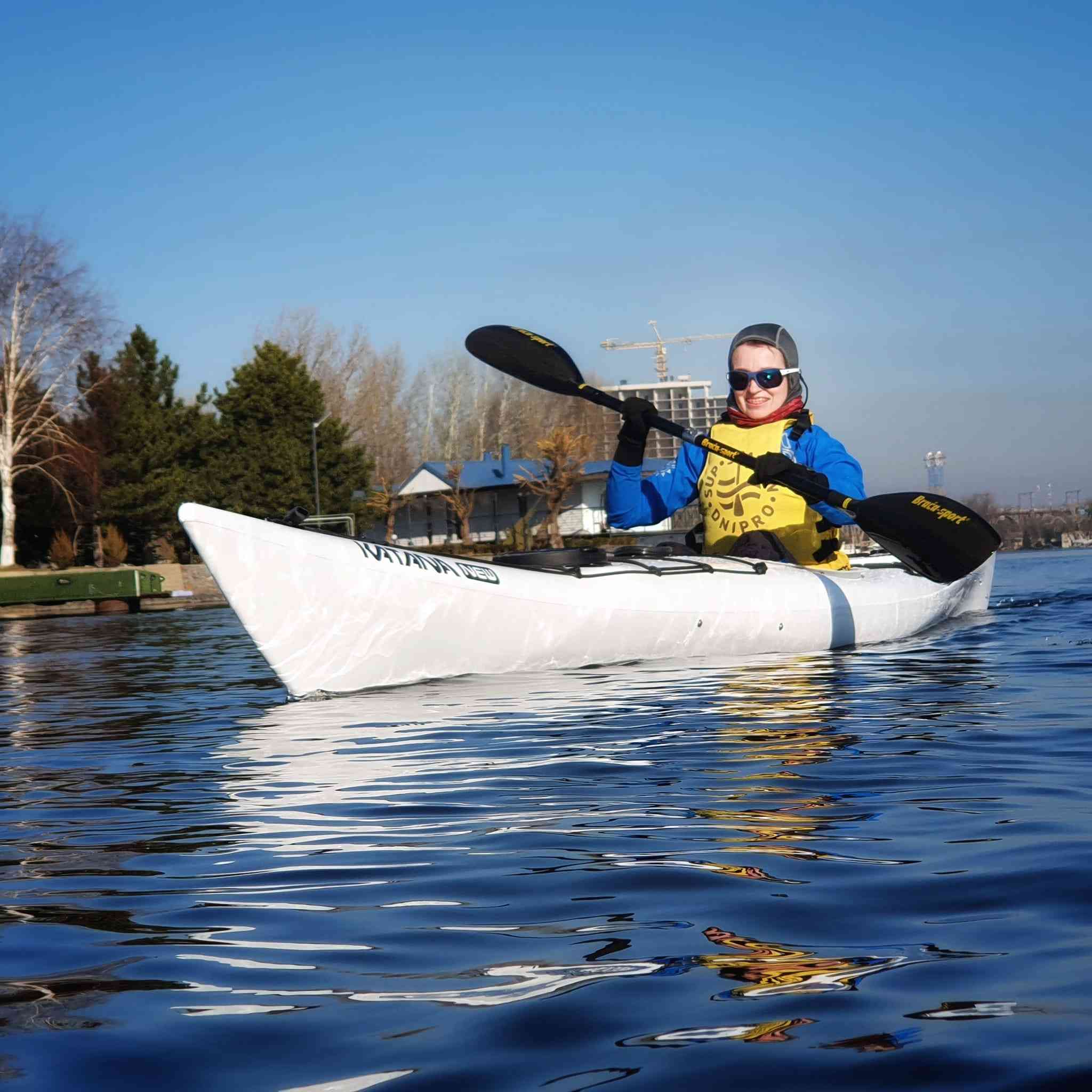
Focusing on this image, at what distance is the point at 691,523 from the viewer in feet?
212

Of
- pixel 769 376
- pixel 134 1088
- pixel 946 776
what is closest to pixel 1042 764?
pixel 946 776

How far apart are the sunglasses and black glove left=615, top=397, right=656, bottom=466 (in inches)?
27.2

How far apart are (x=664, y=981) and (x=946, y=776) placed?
2118mm

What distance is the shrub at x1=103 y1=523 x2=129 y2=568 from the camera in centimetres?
4009

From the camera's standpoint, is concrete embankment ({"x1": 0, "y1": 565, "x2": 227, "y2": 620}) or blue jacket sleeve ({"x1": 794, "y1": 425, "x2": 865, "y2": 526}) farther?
concrete embankment ({"x1": 0, "y1": 565, "x2": 227, "y2": 620})

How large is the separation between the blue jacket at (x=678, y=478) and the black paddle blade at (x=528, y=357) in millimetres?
718

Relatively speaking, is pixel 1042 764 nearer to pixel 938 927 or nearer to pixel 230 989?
pixel 938 927

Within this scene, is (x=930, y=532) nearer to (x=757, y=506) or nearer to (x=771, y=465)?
(x=771, y=465)

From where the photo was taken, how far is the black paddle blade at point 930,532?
25.4ft

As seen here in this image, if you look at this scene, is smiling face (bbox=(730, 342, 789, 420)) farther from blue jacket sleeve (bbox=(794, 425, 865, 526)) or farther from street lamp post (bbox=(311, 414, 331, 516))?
street lamp post (bbox=(311, 414, 331, 516))

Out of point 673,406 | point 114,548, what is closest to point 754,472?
point 114,548

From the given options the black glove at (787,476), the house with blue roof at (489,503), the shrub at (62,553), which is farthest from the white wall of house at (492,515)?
the black glove at (787,476)

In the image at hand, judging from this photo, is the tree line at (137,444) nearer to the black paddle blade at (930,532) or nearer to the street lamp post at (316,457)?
the street lamp post at (316,457)

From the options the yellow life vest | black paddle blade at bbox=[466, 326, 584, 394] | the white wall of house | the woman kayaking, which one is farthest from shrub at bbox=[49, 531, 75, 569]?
the yellow life vest
